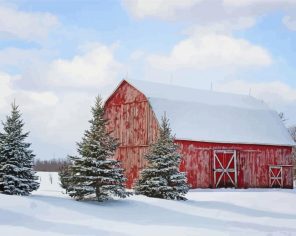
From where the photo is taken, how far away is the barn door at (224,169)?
108 ft

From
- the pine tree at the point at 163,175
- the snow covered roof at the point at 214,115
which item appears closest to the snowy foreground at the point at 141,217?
the pine tree at the point at 163,175

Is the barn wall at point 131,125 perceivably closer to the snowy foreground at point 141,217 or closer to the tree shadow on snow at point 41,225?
the snowy foreground at point 141,217

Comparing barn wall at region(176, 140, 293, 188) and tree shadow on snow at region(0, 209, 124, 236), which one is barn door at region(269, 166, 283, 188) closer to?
barn wall at region(176, 140, 293, 188)

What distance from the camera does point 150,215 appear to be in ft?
57.4

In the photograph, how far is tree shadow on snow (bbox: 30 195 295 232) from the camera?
15.4 meters

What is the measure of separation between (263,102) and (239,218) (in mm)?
24178

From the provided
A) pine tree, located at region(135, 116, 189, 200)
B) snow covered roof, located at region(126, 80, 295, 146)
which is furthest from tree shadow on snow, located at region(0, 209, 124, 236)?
snow covered roof, located at region(126, 80, 295, 146)

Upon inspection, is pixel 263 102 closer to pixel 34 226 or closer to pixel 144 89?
pixel 144 89

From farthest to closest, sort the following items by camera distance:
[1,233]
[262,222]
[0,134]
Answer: [0,134] → [262,222] → [1,233]

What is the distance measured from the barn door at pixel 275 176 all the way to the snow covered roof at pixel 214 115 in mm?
1937

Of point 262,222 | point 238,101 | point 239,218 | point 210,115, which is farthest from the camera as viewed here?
point 238,101

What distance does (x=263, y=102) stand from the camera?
40594 millimetres

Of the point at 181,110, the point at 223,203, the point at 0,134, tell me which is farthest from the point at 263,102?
the point at 0,134

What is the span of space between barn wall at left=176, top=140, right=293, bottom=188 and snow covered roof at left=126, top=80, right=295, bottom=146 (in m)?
0.50
